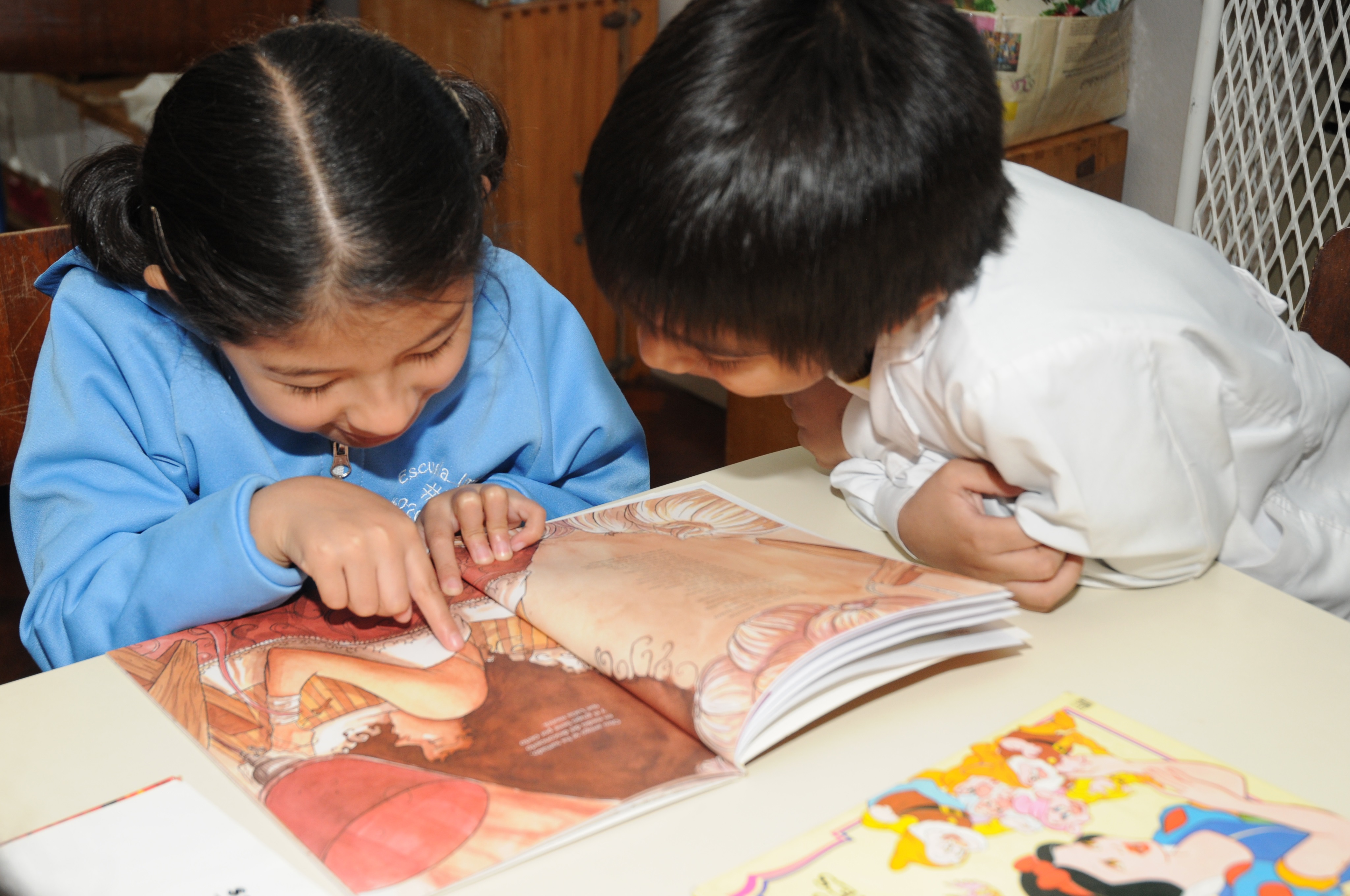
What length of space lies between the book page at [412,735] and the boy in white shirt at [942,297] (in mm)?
217

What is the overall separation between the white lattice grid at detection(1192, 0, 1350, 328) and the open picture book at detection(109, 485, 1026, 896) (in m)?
0.77

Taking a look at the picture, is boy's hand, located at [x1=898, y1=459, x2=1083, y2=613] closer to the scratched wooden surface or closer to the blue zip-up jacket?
the blue zip-up jacket

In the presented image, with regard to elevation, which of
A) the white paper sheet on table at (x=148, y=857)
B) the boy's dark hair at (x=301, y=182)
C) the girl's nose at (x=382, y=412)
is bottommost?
the white paper sheet on table at (x=148, y=857)

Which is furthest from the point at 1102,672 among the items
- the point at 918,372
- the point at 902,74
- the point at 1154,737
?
the point at 902,74

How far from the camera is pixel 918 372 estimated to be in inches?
26.4

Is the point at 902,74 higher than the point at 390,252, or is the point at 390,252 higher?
the point at 902,74

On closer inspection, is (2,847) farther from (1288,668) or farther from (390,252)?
(1288,668)

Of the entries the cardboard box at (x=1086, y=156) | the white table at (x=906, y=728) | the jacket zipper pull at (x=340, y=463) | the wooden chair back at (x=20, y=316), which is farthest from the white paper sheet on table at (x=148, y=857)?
the cardboard box at (x=1086, y=156)

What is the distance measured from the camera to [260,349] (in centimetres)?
67

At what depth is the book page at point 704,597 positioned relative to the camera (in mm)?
515

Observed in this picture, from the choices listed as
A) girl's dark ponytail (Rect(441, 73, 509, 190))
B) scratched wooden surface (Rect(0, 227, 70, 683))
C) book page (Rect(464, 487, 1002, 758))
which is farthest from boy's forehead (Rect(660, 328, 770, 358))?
scratched wooden surface (Rect(0, 227, 70, 683))

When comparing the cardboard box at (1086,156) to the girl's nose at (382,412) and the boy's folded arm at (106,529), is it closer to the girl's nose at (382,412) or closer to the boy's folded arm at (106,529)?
the girl's nose at (382,412)

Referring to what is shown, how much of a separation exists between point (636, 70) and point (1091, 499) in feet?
1.16

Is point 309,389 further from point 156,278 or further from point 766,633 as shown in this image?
point 766,633
